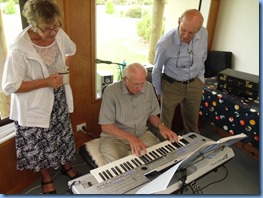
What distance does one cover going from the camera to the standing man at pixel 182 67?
188 cm

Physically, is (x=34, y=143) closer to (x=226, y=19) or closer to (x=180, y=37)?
(x=180, y=37)

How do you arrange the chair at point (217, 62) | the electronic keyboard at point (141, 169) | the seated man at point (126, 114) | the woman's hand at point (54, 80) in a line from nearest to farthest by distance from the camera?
the electronic keyboard at point (141, 169) → the woman's hand at point (54, 80) → the seated man at point (126, 114) → the chair at point (217, 62)

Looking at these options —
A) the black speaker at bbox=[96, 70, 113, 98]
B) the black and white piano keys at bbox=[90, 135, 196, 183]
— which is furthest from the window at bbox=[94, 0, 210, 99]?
the black and white piano keys at bbox=[90, 135, 196, 183]

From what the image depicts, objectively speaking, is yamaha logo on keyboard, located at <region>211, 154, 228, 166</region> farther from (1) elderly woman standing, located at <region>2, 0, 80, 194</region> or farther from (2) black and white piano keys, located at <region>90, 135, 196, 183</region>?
(1) elderly woman standing, located at <region>2, 0, 80, 194</region>

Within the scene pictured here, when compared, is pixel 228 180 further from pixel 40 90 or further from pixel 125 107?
pixel 40 90

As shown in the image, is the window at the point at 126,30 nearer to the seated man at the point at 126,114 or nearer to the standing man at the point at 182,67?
the standing man at the point at 182,67

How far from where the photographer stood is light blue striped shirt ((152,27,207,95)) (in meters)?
1.96

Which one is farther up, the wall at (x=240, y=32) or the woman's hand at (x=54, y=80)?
the wall at (x=240, y=32)

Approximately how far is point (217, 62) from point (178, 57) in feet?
3.66

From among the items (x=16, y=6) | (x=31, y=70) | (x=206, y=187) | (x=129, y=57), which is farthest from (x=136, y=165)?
(x=129, y=57)

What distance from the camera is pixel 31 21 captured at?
1282mm

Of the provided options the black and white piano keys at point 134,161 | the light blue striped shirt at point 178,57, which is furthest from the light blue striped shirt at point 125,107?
the light blue striped shirt at point 178,57

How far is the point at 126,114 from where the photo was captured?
1.66 metres

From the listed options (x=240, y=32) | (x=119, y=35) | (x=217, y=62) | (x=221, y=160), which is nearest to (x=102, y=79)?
(x=119, y=35)
